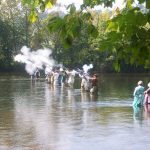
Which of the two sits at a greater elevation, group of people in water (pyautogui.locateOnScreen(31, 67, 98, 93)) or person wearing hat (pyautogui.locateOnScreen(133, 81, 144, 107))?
group of people in water (pyautogui.locateOnScreen(31, 67, 98, 93))

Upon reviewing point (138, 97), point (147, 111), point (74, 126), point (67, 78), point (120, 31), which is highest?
point (120, 31)

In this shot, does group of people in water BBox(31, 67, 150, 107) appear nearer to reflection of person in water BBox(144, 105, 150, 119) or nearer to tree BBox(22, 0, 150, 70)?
reflection of person in water BBox(144, 105, 150, 119)

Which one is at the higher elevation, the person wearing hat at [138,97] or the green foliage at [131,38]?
the green foliage at [131,38]

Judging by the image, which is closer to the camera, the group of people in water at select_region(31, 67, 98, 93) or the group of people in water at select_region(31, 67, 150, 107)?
the group of people in water at select_region(31, 67, 150, 107)

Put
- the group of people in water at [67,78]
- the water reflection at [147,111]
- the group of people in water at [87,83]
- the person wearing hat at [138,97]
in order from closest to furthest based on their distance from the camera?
the water reflection at [147,111] → the person wearing hat at [138,97] → the group of people in water at [87,83] → the group of people in water at [67,78]

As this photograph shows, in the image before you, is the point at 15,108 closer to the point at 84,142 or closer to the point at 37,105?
the point at 37,105

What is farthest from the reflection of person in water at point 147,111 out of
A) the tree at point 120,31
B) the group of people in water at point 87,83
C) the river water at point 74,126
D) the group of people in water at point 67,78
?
the tree at point 120,31

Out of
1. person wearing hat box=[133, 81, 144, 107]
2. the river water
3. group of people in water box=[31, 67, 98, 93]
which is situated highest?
group of people in water box=[31, 67, 98, 93]

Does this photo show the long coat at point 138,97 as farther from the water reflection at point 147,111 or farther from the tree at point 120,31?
the tree at point 120,31

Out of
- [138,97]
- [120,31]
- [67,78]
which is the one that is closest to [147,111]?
[138,97]

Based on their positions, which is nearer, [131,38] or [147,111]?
[131,38]

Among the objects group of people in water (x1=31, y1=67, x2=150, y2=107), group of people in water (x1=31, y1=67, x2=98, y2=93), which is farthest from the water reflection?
group of people in water (x1=31, y1=67, x2=98, y2=93)

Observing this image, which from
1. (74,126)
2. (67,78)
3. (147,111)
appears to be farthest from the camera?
(67,78)

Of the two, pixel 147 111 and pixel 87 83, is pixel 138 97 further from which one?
pixel 87 83
